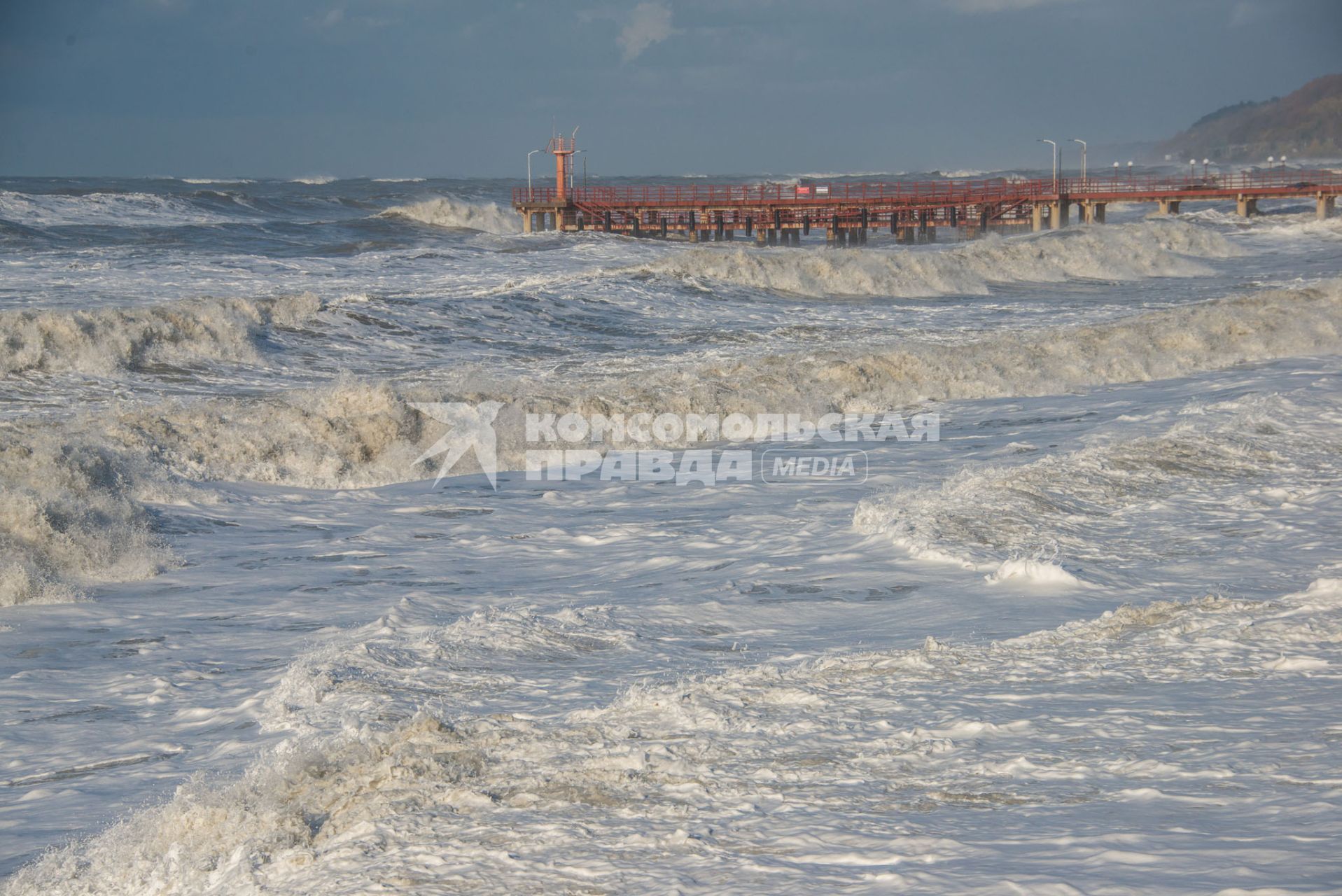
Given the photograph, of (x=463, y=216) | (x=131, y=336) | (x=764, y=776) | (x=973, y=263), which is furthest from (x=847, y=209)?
(x=764, y=776)

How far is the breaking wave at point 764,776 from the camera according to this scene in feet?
12.0

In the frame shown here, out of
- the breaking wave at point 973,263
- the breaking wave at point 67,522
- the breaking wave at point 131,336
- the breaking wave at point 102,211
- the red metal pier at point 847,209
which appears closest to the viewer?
the breaking wave at point 67,522

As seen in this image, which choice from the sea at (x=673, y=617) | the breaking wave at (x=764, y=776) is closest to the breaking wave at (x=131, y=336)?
the sea at (x=673, y=617)

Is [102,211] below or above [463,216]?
below

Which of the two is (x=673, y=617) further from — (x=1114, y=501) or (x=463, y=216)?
(x=463, y=216)

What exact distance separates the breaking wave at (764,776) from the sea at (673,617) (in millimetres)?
20

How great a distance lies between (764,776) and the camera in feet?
14.1

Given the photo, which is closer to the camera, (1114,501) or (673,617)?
(673,617)

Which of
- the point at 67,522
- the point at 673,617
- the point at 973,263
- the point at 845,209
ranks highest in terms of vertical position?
the point at 845,209

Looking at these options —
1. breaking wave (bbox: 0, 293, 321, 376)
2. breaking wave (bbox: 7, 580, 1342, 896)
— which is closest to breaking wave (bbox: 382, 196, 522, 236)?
breaking wave (bbox: 0, 293, 321, 376)

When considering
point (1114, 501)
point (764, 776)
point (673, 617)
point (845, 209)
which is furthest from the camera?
point (845, 209)

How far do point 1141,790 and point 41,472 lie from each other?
8.38 m

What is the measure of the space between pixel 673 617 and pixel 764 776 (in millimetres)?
2370

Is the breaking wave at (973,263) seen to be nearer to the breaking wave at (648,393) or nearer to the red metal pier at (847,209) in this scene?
the red metal pier at (847,209)
